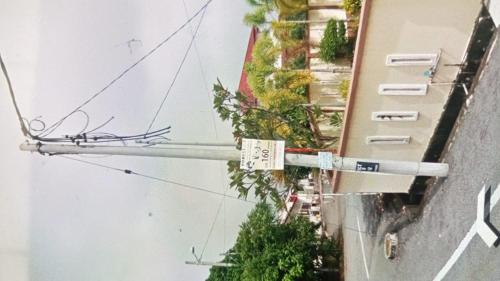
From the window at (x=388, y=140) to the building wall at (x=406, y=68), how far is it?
0.08 m

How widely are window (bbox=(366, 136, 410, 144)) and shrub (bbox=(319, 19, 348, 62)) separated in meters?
10.7

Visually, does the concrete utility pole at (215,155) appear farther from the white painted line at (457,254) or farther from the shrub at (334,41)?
the shrub at (334,41)

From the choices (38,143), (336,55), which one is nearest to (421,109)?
(38,143)

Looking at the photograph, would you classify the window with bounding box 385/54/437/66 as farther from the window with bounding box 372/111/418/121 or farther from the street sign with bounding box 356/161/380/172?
the street sign with bounding box 356/161/380/172

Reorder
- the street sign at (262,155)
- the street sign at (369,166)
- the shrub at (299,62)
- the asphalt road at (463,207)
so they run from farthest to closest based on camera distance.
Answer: the shrub at (299,62)
the street sign at (369,166)
the street sign at (262,155)
the asphalt road at (463,207)

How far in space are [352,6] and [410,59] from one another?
11681 mm

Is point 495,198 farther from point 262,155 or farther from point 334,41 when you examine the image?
point 334,41

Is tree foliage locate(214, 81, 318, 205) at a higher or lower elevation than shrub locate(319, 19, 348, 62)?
lower

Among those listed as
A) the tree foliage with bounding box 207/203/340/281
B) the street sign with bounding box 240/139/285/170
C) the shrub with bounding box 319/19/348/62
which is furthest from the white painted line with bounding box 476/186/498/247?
the tree foliage with bounding box 207/203/340/281

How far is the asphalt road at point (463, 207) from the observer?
28.5 feet

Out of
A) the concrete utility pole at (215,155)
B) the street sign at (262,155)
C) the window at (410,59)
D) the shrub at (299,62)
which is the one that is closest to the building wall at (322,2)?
the shrub at (299,62)

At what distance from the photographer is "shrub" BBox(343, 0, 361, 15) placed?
21.1m

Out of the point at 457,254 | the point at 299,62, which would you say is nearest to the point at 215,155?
the point at 457,254

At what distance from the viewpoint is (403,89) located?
1067 centimetres
